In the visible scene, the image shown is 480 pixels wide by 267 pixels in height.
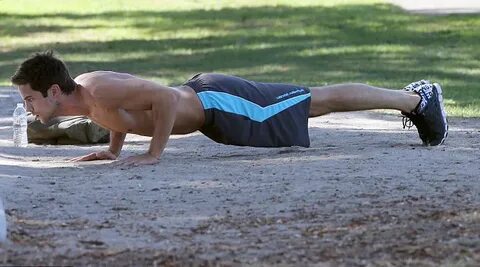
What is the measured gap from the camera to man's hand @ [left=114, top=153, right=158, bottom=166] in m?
8.16

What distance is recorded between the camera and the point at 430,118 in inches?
348

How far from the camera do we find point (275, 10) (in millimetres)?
25562

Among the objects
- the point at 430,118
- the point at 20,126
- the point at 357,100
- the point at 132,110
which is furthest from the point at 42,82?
the point at 430,118

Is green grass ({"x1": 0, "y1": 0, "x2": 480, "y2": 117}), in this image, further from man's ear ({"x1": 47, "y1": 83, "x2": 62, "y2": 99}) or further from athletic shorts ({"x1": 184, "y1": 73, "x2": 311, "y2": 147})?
man's ear ({"x1": 47, "y1": 83, "x2": 62, "y2": 99})

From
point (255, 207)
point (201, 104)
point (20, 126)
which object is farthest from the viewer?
point (20, 126)

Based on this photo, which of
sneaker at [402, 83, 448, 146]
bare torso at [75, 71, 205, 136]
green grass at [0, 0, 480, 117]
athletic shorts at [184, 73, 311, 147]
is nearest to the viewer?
bare torso at [75, 71, 205, 136]

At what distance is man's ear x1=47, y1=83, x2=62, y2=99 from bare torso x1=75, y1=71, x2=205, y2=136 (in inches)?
7.2

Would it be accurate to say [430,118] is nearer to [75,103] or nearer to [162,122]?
[162,122]

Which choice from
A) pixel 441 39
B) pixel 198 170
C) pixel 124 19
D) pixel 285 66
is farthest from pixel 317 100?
pixel 124 19

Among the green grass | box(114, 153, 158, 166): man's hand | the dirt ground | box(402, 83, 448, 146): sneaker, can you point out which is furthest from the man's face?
the green grass

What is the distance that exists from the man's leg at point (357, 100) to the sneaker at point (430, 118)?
5 cm

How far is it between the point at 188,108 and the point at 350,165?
129 cm

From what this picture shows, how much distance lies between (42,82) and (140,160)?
0.78 metres

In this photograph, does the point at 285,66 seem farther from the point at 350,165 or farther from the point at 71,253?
the point at 71,253
